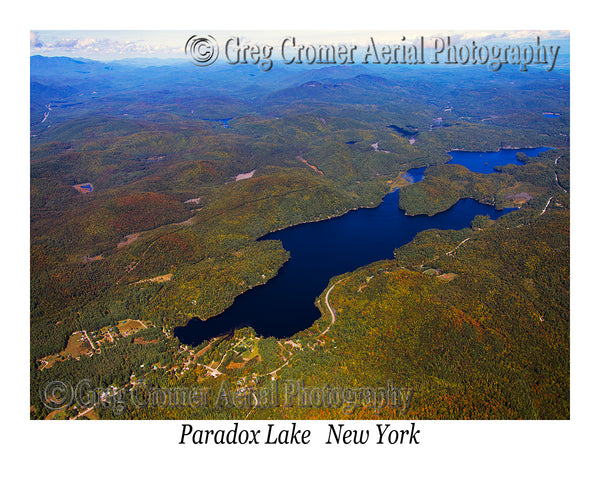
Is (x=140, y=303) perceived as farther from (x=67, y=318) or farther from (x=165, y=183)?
(x=165, y=183)

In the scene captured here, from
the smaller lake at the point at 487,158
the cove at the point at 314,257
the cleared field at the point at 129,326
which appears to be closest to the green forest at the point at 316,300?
the cleared field at the point at 129,326

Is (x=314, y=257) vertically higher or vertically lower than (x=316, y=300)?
higher

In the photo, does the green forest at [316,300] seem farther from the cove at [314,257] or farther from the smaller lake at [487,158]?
the smaller lake at [487,158]

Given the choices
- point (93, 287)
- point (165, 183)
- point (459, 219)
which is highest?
point (165, 183)


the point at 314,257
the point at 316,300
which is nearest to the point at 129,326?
the point at 316,300

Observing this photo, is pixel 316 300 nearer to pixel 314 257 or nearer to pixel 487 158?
pixel 314 257

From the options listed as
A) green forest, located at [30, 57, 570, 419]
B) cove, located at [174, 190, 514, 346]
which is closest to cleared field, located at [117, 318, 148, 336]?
green forest, located at [30, 57, 570, 419]

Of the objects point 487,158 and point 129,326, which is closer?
point 129,326

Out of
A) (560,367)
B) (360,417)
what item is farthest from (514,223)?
(360,417)
